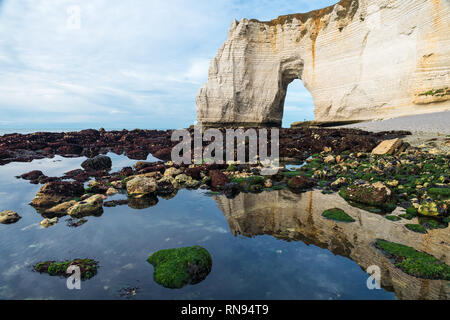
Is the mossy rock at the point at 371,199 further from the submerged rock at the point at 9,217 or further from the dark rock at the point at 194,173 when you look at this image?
the submerged rock at the point at 9,217

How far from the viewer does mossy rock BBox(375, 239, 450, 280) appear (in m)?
3.38

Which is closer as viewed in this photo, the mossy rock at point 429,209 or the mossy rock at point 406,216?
the mossy rock at point 429,209

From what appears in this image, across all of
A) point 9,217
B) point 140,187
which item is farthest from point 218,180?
point 9,217

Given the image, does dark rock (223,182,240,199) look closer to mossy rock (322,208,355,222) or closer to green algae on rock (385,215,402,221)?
mossy rock (322,208,355,222)

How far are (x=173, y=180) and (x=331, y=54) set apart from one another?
26170 mm

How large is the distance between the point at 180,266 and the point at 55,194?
18.8ft

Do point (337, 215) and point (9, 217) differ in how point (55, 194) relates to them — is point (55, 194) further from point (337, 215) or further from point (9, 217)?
point (337, 215)

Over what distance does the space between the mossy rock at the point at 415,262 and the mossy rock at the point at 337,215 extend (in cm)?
118

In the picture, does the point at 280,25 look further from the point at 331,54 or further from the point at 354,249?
the point at 354,249

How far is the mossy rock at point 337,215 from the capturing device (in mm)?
5398

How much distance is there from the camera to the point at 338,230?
4941mm

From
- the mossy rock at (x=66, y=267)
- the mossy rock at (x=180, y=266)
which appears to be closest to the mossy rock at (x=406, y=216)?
the mossy rock at (x=180, y=266)

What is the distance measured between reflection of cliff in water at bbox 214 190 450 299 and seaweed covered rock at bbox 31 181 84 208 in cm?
456
